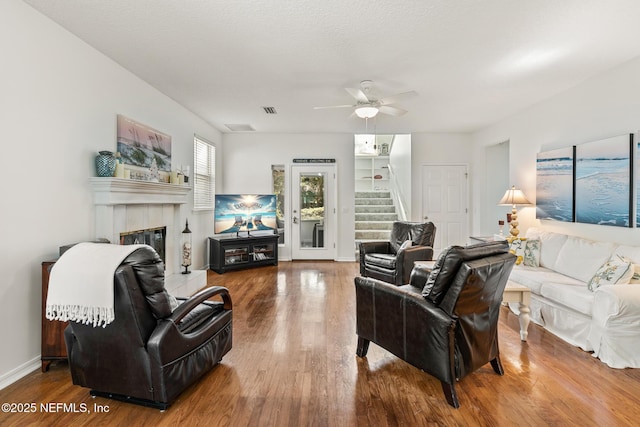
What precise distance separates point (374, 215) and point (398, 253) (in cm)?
361

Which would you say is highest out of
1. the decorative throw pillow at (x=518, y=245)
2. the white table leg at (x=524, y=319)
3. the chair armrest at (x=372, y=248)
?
the decorative throw pillow at (x=518, y=245)

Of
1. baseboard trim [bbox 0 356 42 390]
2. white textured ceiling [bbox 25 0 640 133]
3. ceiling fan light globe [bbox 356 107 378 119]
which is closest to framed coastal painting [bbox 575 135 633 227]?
white textured ceiling [bbox 25 0 640 133]

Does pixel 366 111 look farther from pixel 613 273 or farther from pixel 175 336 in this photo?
pixel 175 336

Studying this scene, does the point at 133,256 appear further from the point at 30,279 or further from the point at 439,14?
the point at 439,14

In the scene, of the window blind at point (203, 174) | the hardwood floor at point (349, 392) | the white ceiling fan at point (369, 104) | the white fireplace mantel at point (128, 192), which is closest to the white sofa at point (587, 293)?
the hardwood floor at point (349, 392)

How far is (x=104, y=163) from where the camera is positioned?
3109mm

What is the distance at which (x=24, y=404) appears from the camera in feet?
6.87

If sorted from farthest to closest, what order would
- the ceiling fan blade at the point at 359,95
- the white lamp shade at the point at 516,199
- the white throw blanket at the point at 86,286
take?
the white lamp shade at the point at 516,199 → the ceiling fan blade at the point at 359,95 → the white throw blanket at the point at 86,286

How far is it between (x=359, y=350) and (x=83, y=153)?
115 inches

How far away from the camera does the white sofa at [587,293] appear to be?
256 cm

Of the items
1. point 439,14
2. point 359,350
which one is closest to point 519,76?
point 439,14

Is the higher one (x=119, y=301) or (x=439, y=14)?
(x=439, y=14)

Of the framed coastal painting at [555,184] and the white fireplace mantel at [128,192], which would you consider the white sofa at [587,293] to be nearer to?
the framed coastal painting at [555,184]

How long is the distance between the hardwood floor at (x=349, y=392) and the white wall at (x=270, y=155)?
419 centimetres
